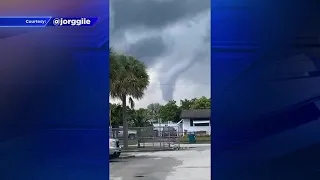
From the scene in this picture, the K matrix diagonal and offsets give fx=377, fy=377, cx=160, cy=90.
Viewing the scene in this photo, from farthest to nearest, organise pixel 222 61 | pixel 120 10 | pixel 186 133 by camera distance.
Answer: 1. pixel 186 133
2. pixel 120 10
3. pixel 222 61

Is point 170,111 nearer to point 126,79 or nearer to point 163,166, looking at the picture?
point 126,79

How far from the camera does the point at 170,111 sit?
413cm

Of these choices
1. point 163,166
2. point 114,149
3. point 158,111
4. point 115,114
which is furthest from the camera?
point 163,166

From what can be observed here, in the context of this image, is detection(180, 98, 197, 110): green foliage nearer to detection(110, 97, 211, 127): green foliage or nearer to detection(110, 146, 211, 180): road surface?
detection(110, 97, 211, 127): green foliage

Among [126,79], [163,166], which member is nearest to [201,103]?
[126,79]

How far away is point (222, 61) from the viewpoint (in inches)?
144

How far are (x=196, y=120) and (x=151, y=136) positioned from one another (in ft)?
2.32

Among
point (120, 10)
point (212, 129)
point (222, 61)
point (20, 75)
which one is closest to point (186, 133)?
point (212, 129)

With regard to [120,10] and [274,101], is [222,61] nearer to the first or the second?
[274,101]

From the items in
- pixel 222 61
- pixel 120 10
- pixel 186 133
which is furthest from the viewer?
pixel 186 133

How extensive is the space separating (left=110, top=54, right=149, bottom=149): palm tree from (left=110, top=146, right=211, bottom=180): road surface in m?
0.46

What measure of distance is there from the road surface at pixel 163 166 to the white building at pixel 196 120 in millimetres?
272

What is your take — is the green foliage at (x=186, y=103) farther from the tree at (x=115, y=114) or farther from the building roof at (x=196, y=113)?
the tree at (x=115, y=114)

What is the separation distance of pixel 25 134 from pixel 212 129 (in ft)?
Answer: 6.05
